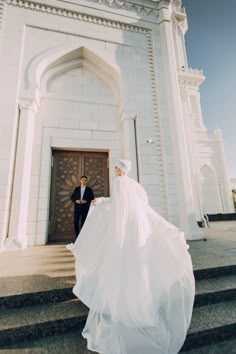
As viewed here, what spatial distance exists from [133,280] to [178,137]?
15.7 feet

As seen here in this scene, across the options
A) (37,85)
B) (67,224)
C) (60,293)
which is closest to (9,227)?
(67,224)

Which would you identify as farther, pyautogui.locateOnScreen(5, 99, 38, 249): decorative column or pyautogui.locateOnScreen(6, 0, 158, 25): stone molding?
pyautogui.locateOnScreen(6, 0, 158, 25): stone molding

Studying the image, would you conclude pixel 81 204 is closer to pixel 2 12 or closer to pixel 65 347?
pixel 65 347

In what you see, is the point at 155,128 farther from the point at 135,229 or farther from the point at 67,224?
the point at 135,229

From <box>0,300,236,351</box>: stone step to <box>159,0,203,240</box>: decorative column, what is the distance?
3.15 m

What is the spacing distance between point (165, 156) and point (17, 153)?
414cm

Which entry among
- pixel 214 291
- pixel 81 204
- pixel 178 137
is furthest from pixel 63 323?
pixel 178 137

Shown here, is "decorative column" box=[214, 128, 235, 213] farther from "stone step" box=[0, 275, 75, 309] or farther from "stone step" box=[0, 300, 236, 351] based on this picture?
"stone step" box=[0, 275, 75, 309]

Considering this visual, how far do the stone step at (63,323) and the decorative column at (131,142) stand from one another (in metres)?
3.75

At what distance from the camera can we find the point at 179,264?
1.92m

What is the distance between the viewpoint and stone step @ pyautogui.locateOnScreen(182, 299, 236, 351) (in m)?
1.75

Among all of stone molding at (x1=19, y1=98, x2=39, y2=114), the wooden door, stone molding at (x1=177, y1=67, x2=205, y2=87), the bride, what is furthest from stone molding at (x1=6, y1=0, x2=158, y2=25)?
the bride

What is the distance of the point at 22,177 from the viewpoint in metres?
4.60

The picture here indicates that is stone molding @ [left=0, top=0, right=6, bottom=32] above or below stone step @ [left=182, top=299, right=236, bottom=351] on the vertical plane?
above
